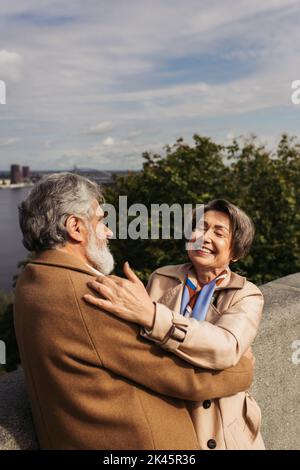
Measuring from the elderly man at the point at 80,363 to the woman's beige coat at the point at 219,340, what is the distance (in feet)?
0.24

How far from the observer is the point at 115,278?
2102 mm

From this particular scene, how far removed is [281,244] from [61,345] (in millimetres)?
14074

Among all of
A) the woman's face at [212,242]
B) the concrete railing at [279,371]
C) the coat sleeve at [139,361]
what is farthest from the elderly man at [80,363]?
the concrete railing at [279,371]

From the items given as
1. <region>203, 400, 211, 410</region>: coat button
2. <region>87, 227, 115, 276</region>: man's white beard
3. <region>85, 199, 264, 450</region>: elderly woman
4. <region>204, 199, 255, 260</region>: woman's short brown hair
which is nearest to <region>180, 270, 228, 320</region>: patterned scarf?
<region>85, 199, 264, 450</region>: elderly woman

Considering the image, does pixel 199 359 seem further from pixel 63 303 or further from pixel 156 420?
pixel 63 303

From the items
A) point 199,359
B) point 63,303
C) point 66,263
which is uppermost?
point 66,263

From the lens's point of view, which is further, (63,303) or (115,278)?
(115,278)

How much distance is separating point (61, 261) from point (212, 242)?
1063 mm

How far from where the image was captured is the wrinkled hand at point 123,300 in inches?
77.6

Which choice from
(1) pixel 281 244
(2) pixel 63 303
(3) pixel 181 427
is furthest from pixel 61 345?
(1) pixel 281 244

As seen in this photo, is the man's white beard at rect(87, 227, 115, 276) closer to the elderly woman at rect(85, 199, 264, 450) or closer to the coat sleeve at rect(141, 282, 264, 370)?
the elderly woman at rect(85, 199, 264, 450)

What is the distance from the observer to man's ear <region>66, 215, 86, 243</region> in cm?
221

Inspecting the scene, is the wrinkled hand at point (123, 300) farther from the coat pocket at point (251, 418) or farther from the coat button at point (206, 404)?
the coat pocket at point (251, 418)

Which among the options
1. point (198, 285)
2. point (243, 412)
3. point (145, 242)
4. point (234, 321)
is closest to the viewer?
point (234, 321)
